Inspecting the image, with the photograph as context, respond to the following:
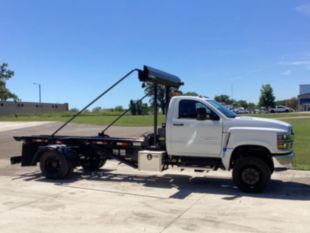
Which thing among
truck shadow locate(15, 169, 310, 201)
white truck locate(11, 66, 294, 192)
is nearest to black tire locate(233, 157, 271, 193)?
white truck locate(11, 66, 294, 192)

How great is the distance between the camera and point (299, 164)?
514 inches

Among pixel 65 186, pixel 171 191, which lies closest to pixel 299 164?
pixel 171 191

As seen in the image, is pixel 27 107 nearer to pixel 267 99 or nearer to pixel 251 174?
pixel 267 99

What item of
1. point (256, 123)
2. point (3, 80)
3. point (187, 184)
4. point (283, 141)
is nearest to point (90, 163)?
point (187, 184)

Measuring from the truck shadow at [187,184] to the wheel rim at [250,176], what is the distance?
0.29m

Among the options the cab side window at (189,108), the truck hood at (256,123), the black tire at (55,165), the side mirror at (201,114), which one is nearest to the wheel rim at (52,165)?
the black tire at (55,165)

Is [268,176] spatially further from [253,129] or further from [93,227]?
[93,227]

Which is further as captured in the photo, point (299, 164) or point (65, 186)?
point (299, 164)

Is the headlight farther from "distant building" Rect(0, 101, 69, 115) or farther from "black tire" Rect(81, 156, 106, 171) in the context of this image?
"distant building" Rect(0, 101, 69, 115)

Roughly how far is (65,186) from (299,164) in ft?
24.6

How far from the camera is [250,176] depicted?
914cm

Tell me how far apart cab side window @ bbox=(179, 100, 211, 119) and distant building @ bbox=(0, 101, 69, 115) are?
93.8 meters

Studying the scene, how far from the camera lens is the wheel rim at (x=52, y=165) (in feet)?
36.0

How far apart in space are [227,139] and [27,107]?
107 metres
